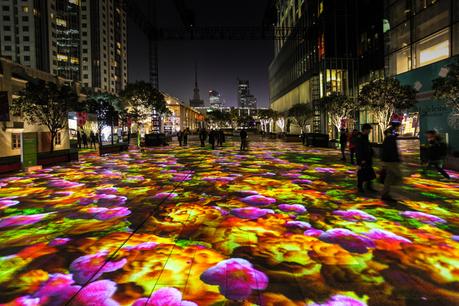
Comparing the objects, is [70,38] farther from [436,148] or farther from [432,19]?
[436,148]

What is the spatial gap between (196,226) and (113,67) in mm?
132160

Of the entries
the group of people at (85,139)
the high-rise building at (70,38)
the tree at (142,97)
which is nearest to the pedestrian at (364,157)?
the group of people at (85,139)

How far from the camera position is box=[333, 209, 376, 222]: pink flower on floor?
629 centimetres

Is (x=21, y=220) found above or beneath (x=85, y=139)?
beneath

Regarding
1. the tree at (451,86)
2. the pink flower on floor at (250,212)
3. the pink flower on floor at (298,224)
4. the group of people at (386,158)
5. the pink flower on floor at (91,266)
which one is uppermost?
the tree at (451,86)

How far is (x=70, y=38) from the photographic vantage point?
360 feet

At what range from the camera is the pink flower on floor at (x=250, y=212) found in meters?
6.62

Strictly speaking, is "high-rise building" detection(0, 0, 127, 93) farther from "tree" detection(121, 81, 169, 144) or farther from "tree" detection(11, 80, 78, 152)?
"tree" detection(11, 80, 78, 152)

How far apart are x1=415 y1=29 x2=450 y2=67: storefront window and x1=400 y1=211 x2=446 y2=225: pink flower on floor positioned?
16283 mm

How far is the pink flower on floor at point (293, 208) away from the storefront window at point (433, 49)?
17116 mm

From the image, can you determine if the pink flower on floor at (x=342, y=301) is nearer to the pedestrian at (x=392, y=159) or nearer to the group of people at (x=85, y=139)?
the pedestrian at (x=392, y=159)

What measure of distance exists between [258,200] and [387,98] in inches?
597

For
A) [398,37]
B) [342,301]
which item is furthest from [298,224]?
[398,37]

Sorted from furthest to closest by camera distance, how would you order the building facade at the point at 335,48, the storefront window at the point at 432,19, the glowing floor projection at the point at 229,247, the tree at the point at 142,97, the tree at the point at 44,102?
the tree at the point at 142,97 < the building facade at the point at 335,48 < the tree at the point at 44,102 < the storefront window at the point at 432,19 < the glowing floor projection at the point at 229,247
